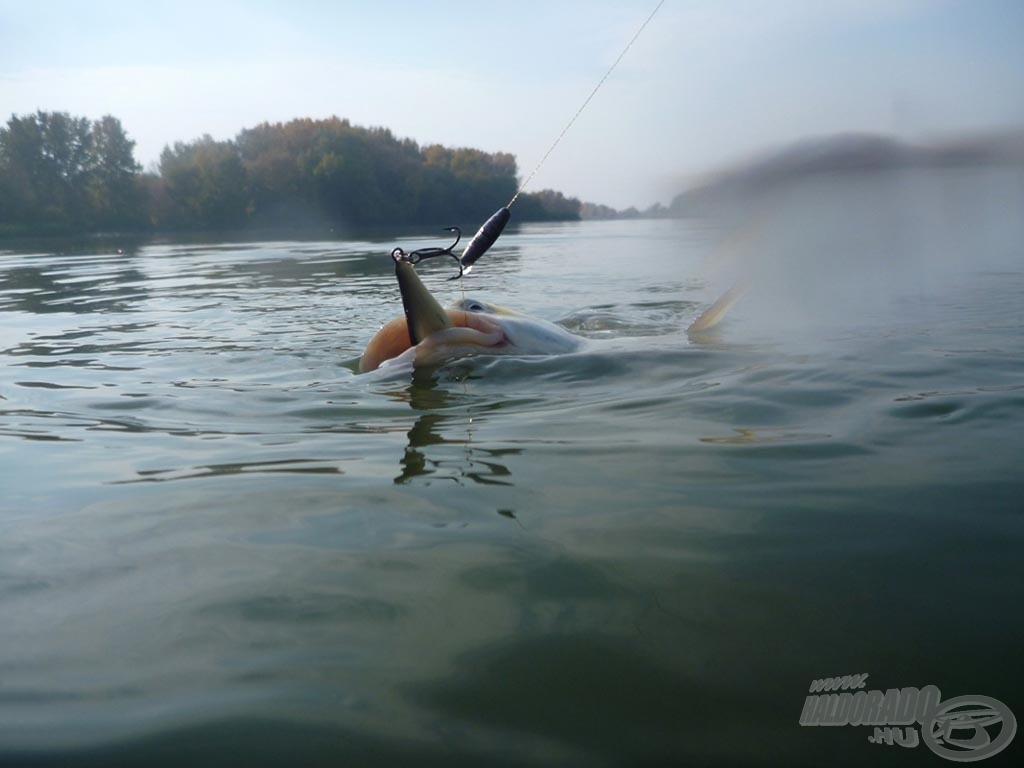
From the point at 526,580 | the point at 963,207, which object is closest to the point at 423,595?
the point at 526,580

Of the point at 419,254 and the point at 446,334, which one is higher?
the point at 419,254

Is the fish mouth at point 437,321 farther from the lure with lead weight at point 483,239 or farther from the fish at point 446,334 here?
the lure with lead weight at point 483,239

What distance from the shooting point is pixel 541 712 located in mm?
1392

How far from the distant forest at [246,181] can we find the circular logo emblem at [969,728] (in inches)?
2216

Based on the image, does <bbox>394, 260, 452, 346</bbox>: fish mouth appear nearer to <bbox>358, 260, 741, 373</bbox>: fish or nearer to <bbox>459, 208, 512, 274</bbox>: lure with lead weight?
<bbox>358, 260, 741, 373</bbox>: fish

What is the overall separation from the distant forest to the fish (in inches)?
2070

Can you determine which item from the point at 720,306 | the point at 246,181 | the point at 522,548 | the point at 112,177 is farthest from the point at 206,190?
the point at 522,548

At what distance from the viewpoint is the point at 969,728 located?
1305mm

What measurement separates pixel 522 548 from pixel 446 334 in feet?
8.41

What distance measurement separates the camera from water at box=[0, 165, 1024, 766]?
4.58 ft

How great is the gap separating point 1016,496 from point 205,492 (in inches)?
89.9

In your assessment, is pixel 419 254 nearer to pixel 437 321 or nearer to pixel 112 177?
pixel 437 321

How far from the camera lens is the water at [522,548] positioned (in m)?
1.39

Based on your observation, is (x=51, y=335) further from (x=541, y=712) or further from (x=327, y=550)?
(x=541, y=712)
